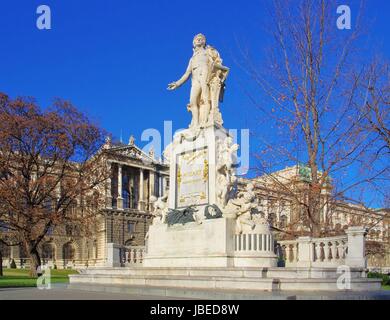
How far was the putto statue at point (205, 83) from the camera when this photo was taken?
59.6 ft

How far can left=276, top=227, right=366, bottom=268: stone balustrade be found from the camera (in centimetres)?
1350

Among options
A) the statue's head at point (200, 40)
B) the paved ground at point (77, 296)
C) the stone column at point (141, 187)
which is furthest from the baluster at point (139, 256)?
the stone column at point (141, 187)

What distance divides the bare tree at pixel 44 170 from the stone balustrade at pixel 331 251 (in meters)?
24.2

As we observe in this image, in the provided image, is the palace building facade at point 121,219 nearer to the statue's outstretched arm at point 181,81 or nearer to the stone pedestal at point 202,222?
the statue's outstretched arm at point 181,81

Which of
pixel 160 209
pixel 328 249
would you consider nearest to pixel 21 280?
pixel 160 209

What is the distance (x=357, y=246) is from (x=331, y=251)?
121 cm

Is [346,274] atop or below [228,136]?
below

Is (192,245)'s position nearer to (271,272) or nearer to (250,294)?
(271,272)

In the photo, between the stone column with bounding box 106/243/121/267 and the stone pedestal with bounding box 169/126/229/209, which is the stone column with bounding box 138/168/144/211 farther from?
the stone pedestal with bounding box 169/126/229/209

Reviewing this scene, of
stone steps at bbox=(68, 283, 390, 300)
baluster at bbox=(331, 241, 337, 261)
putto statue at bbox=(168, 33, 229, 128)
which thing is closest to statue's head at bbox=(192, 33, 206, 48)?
putto statue at bbox=(168, 33, 229, 128)
